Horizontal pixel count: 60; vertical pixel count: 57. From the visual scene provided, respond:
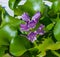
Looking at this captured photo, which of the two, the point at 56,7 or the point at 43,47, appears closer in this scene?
the point at 43,47

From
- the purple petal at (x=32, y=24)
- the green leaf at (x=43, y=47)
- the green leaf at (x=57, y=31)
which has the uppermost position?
the purple petal at (x=32, y=24)

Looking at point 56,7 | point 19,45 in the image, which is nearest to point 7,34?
point 19,45

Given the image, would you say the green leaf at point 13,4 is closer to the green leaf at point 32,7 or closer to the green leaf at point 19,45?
the green leaf at point 32,7

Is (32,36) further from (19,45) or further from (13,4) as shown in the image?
(13,4)

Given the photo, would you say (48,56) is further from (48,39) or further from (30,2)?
(30,2)

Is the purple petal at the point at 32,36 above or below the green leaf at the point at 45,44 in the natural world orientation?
above

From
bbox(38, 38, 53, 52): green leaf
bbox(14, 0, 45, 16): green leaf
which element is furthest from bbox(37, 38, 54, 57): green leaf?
bbox(14, 0, 45, 16): green leaf

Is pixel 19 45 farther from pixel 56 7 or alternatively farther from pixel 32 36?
pixel 56 7

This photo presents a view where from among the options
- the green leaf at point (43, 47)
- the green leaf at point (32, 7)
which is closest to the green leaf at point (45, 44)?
the green leaf at point (43, 47)

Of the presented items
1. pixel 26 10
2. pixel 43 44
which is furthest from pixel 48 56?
pixel 26 10
